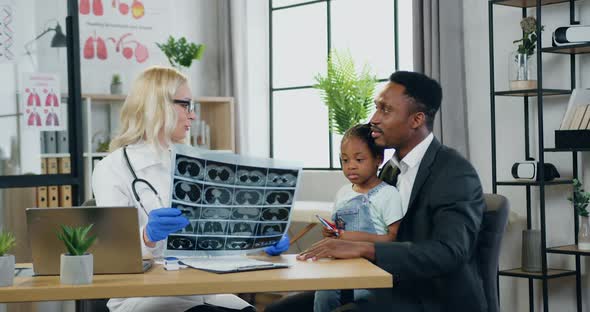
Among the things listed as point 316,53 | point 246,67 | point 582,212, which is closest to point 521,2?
point 582,212

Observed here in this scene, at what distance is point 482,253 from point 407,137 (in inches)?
17.5

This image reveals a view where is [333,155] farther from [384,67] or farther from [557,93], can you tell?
[557,93]

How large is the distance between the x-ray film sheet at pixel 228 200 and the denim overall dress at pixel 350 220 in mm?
296

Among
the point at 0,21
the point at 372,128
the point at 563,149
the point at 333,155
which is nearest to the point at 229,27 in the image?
the point at 333,155

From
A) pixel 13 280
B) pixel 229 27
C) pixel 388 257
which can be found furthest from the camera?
pixel 229 27

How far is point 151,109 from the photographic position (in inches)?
118

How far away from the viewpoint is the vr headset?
4445 mm

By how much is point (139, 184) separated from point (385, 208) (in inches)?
34.3

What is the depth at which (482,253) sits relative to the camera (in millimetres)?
2643

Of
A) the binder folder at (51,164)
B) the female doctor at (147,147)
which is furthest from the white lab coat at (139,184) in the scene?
the binder folder at (51,164)

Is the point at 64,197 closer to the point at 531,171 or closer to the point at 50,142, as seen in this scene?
the point at 50,142

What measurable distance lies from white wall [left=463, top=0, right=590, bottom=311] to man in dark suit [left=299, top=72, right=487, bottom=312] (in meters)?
2.10

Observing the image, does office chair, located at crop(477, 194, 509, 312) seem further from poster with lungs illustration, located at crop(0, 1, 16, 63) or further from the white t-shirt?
poster with lungs illustration, located at crop(0, 1, 16, 63)

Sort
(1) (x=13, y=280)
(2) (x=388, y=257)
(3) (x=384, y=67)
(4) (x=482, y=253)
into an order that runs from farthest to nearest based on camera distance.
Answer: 1. (3) (x=384, y=67)
2. (4) (x=482, y=253)
3. (2) (x=388, y=257)
4. (1) (x=13, y=280)
